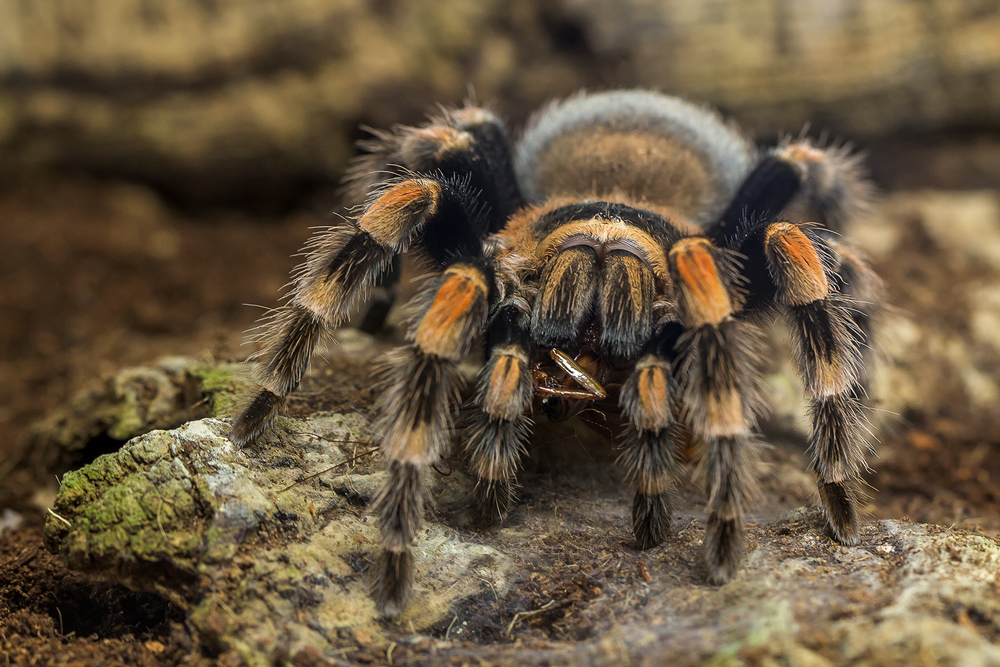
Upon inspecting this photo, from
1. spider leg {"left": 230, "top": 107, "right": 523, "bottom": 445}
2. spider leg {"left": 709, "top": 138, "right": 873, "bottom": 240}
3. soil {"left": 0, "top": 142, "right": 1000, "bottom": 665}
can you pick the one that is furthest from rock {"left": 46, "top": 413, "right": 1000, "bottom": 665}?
spider leg {"left": 709, "top": 138, "right": 873, "bottom": 240}

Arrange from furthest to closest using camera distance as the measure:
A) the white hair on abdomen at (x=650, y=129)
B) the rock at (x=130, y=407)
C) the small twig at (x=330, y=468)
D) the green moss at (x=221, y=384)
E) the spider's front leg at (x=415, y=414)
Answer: the white hair on abdomen at (x=650, y=129)
the rock at (x=130, y=407)
the green moss at (x=221, y=384)
the small twig at (x=330, y=468)
the spider's front leg at (x=415, y=414)

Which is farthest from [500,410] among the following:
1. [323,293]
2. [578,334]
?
[323,293]

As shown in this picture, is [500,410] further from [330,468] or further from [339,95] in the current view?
[339,95]

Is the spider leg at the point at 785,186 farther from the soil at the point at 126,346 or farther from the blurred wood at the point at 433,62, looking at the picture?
the blurred wood at the point at 433,62

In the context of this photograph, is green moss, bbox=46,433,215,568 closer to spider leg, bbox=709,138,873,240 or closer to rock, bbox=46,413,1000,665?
rock, bbox=46,413,1000,665

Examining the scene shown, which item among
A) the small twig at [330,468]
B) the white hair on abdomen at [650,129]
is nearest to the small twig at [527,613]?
the small twig at [330,468]

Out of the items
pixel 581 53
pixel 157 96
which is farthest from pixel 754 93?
pixel 157 96
